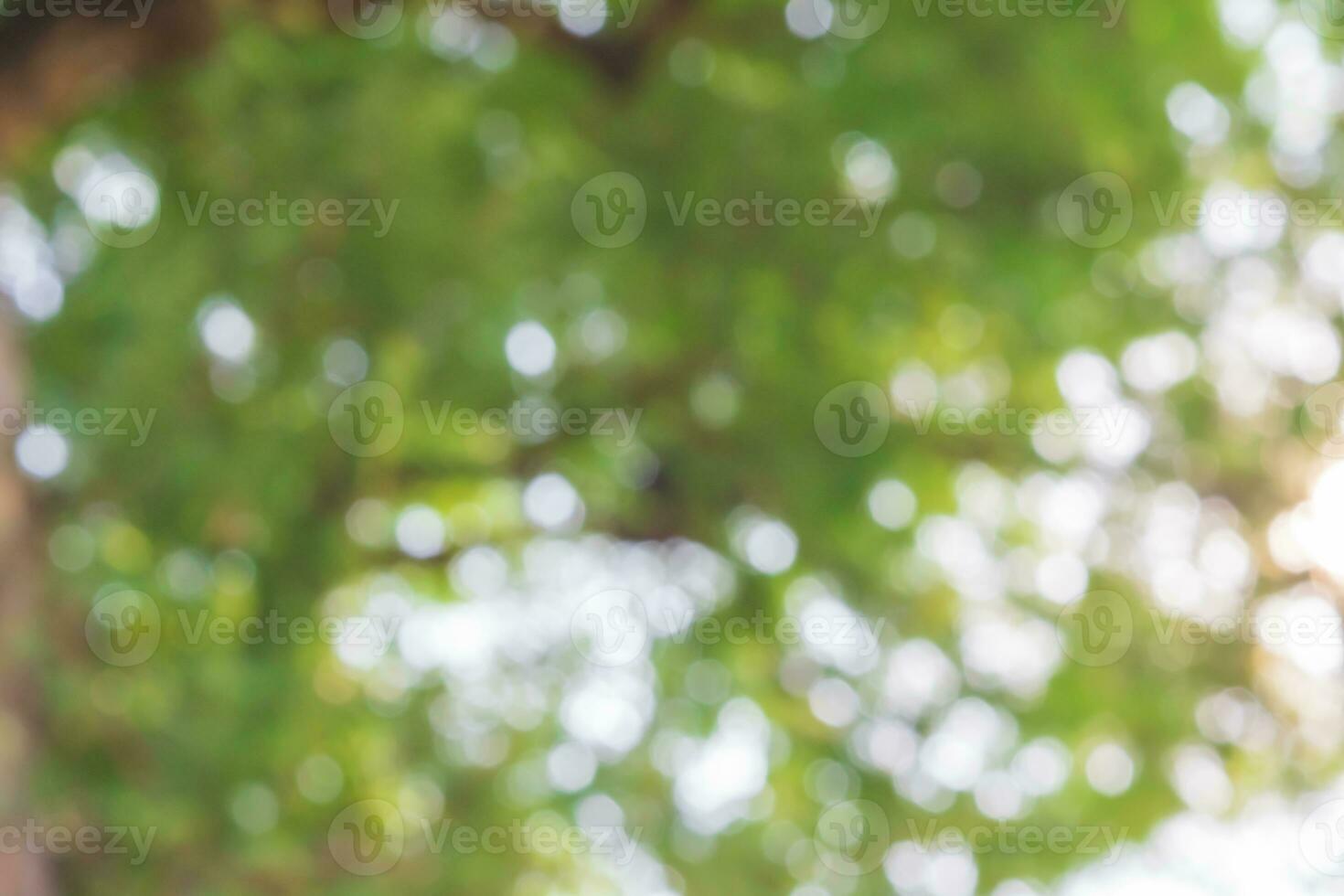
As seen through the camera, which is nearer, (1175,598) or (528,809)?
(528,809)

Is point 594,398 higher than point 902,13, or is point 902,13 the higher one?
point 902,13

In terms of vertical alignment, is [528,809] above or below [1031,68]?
below

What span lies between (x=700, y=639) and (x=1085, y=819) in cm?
99

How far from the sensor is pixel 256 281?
1.87 m

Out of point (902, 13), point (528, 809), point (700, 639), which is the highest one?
point (902, 13)

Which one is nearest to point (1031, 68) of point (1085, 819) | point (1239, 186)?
point (1239, 186)

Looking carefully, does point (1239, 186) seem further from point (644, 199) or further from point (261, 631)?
point (261, 631)

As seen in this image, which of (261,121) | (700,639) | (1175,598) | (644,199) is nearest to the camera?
(261,121)

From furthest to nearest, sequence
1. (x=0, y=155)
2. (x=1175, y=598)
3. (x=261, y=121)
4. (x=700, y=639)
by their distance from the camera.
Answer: (x=1175, y=598), (x=700, y=639), (x=261, y=121), (x=0, y=155)

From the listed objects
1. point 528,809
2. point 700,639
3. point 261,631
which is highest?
point 700,639

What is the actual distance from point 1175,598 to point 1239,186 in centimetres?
103

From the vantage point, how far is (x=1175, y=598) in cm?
283

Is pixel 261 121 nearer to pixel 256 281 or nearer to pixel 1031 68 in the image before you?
pixel 256 281

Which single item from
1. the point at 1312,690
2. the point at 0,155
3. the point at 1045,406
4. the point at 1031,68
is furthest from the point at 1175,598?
the point at 0,155
